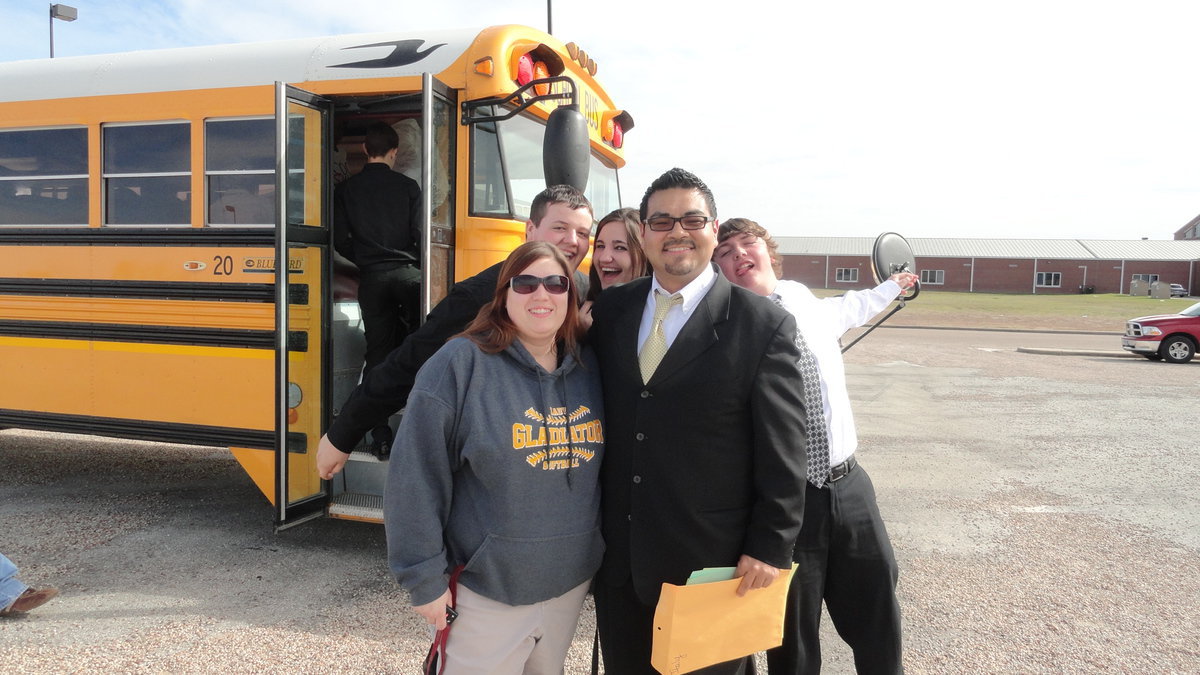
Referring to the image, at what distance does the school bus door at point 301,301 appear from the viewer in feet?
12.7

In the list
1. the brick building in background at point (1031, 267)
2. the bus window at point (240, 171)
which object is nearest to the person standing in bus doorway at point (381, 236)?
the bus window at point (240, 171)

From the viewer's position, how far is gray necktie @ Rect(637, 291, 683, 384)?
205 centimetres

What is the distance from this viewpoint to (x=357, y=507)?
163 inches

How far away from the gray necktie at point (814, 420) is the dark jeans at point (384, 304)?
7.95 feet

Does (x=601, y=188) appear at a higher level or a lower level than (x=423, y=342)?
higher

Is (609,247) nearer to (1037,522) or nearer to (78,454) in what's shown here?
(1037,522)

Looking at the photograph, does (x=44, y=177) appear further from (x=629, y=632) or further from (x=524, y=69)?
(x=629, y=632)

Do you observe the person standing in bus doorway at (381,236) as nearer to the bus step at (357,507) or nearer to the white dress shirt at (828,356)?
the bus step at (357,507)

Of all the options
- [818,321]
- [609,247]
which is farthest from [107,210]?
[818,321]

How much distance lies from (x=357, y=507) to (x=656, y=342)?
267cm

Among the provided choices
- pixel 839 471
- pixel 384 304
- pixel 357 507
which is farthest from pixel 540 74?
pixel 839 471

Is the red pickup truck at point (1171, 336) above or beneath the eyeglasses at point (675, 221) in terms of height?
beneath

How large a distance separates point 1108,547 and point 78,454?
7673mm

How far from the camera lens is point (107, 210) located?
183 inches
